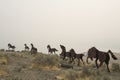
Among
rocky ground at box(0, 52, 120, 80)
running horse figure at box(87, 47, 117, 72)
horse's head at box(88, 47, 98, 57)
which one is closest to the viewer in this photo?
rocky ground at box(0, 52, 120, 80)

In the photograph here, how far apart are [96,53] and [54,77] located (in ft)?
22.8

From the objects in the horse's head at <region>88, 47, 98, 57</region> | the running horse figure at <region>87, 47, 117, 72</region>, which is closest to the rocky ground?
the running horse figure at <region>87, 47, 117, 72</region>

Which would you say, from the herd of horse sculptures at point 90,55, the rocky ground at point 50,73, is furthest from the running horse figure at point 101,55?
the rocky ground at point 50,73

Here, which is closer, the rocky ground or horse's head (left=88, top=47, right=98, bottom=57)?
the rocky ground

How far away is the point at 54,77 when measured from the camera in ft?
64.6

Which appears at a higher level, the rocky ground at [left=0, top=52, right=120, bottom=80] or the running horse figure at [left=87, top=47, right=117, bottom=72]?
the running horse figure at [left=87, top=47, right=117, bottom=72]

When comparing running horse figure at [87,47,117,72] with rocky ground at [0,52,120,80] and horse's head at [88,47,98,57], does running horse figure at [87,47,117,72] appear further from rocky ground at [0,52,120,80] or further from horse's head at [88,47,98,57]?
rocky ground at [0,52,120,80]

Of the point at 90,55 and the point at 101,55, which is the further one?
the point at 90,55

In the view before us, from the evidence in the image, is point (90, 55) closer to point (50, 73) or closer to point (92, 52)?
point (92, 52)

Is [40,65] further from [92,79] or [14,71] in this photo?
[92,79]

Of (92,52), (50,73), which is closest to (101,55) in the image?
(92,52)

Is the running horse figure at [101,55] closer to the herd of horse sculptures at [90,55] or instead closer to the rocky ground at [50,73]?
the herd of horse sculptures at [90,55]

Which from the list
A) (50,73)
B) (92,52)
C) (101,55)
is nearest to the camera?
(50,73)

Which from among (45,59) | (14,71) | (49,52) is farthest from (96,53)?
(49,52)
